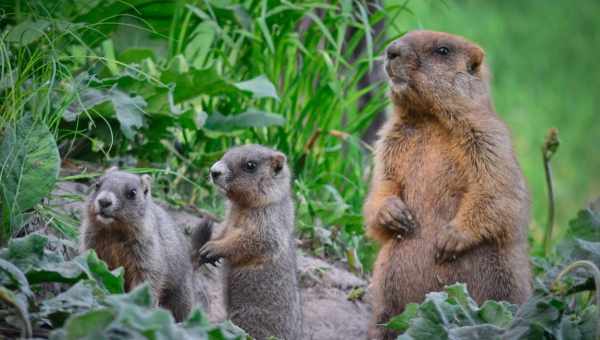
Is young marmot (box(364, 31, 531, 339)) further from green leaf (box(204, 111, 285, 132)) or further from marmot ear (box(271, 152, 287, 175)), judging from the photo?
green leaf (box(204, 111, 285, 132))

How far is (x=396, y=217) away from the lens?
16.8ft

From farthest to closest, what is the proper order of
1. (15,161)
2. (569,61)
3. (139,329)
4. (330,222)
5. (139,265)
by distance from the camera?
(569,61)
(330,222)
(139,265)
(15,161)
(139,329)

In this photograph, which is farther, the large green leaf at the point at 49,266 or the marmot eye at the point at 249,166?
the marmot eye at the point at 249,166

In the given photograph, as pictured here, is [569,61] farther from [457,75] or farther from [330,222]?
[457,75]

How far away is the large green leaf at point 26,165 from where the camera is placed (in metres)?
4.58

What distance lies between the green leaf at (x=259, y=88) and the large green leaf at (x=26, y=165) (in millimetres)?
1766

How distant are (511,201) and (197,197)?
Result: 2.22 m

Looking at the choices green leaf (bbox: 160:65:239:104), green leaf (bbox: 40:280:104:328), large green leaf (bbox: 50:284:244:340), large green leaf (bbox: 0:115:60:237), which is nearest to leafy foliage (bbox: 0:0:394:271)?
green leaf (bbox: 160:65:239:104)

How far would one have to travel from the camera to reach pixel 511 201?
16.6ft

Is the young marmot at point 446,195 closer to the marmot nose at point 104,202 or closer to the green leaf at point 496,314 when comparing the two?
the green leaf at point 496,314

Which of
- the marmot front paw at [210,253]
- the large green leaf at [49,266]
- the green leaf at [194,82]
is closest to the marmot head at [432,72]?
the marmot front paw at [210,253]

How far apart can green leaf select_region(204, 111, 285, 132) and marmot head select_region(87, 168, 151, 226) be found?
5.07 feet

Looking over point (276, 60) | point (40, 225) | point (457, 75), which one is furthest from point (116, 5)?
point (457, 75)

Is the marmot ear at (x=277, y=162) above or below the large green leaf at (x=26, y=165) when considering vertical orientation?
above
